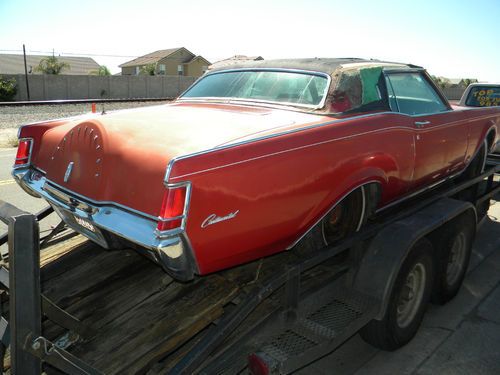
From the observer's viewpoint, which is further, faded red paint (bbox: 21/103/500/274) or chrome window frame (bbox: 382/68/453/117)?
chrome window frame (bbox: 382/68/453/117)

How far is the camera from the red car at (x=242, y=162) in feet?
7.00

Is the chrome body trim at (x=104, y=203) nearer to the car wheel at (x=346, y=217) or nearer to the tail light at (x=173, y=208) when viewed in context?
the tail light at (x=173, y=208)

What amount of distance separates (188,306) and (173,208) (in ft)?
2.61

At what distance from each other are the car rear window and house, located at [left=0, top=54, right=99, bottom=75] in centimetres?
5120

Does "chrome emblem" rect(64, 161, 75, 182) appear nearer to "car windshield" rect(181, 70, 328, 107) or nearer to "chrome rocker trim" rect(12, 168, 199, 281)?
"chrome rocker trim" rect(12, 168, 199, 281)

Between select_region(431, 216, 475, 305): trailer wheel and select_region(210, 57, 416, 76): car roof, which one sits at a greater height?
select_region(210, 57, 416, 76): car roof

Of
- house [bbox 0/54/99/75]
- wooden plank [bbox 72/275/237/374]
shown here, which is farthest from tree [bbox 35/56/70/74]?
wooden plank [bbox 72/275/237/374]

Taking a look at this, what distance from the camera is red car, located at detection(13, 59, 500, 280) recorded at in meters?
2.13

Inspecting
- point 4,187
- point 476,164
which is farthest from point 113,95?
point 476,164

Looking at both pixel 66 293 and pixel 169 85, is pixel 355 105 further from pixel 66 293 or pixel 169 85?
pixel 169 85

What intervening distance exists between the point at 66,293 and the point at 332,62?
7.73ft

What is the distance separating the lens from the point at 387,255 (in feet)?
9.20

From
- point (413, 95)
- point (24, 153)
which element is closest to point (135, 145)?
point (24, 153)

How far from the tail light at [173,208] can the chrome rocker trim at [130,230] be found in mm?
45
